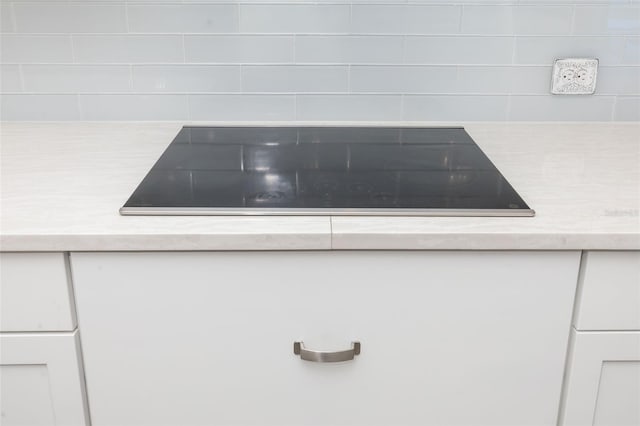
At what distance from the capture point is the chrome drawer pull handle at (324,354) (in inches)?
43.4

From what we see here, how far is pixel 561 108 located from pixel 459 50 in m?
0.29

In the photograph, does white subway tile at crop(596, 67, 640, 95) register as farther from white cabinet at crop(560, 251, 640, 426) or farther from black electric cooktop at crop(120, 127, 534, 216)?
white cabinet at crop(560, 251, 640, 426)

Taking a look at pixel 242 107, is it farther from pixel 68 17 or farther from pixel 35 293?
pixel 35 293

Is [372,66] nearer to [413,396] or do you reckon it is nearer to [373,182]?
[373,182]

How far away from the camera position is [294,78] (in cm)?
160

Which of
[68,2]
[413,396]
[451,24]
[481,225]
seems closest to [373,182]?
[481,225]

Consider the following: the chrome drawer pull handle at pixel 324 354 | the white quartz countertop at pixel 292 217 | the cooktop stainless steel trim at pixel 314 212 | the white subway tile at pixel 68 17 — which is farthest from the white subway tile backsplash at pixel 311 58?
the chrome drawer pull handle at pixel 324 354

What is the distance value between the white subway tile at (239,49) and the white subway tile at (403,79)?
0.17 meters

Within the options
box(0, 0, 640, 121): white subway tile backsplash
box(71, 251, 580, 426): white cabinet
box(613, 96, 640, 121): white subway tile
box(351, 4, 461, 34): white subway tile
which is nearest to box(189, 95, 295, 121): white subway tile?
box(0, 0, 640, 121): white subway tile backsplash

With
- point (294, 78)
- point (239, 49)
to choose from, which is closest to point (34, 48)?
point (239, 49)

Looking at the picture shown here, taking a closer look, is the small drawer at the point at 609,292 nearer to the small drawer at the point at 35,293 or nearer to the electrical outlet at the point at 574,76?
the electrical outlet at the point at 574,76

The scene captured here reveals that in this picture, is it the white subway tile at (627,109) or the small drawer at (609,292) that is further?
the white subway tile at (627,109)

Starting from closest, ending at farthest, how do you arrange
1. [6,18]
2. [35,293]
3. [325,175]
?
[35,293] < [325,175] < [6,18]

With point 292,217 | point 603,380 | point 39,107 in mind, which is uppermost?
point 39,107
